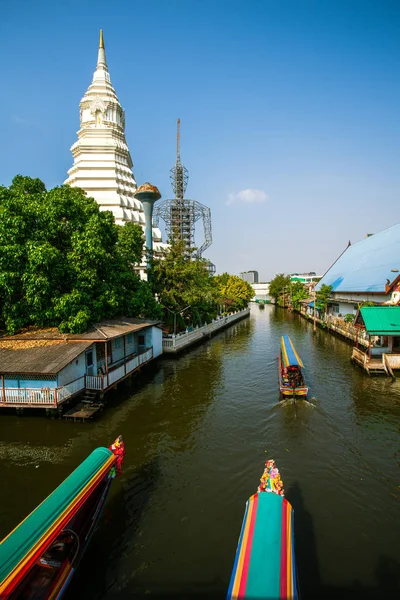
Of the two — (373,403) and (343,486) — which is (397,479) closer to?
(343,486)

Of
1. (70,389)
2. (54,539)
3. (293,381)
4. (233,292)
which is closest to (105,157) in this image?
(70,389)

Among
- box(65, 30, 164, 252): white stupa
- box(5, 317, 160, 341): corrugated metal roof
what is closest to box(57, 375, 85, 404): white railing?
box(5, 317, 160, 341): corrugated metal roof

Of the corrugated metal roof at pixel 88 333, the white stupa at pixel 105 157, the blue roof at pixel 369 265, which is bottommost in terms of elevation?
the corrugated metal roof at pixel 88 333

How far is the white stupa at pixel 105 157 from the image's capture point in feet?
127

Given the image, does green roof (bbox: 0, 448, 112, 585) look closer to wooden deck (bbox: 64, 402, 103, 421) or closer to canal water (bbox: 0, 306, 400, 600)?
canal water (bbox: 0, 306, 400, 600)

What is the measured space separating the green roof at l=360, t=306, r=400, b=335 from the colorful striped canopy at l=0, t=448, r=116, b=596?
19903 mm

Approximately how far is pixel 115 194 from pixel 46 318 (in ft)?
80.7

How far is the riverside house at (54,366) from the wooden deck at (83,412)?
657 mm

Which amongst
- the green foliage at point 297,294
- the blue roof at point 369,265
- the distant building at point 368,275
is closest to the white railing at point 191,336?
the distant building at point 368,275

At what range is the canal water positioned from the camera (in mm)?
7348

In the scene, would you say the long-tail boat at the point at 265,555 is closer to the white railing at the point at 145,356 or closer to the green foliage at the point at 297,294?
the white railing at the point at 145,356

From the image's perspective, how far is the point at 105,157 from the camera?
4025cm

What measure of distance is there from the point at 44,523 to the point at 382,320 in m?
23.0

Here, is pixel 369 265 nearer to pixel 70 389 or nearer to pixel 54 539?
pixel 70 389
